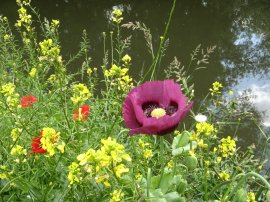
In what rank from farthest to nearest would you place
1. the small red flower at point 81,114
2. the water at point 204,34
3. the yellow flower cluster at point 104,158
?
1. the water at point 204,34
2. the small red flower at point 81,114
3. the yellow flower cluster at point 104,158

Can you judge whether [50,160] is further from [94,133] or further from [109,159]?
[109,159]

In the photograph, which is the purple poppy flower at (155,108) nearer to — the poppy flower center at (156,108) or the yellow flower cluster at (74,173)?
the poppy flower center at (156,108)

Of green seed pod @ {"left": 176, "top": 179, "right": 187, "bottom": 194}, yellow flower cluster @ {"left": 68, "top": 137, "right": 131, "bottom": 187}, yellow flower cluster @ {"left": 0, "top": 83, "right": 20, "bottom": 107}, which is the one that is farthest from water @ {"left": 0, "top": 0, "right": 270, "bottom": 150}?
yellow flower cluster @ {"left": 68, "top": 137, "right": 131, "bottom": 187}

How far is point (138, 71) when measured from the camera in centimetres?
432

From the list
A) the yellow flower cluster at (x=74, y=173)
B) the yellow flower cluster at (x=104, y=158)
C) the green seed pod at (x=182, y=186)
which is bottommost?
the yellow flower cluster at (x=104, y=158)

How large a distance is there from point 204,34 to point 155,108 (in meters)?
4.56

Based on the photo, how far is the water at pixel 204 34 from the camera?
3.96m

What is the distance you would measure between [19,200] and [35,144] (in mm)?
284

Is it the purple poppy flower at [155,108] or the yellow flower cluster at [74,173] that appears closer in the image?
the purple poppy flower at [155,108]

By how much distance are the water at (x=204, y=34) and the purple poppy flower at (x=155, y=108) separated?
2.20 metres

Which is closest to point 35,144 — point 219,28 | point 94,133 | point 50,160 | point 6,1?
point 50,160

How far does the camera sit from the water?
3.96 metres

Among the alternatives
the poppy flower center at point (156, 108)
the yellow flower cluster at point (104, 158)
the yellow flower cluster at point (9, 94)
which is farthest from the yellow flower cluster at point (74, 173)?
the yellow flower cluster at point (9, 94)

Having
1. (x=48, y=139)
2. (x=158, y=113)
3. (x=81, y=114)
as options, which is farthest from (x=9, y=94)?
(x=158, y=113)
